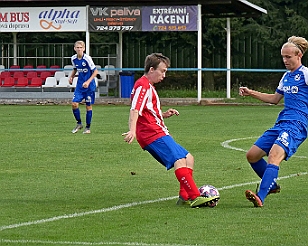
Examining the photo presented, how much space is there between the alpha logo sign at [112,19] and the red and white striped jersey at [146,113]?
22.9m

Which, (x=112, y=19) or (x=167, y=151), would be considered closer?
(x=167, y=151)

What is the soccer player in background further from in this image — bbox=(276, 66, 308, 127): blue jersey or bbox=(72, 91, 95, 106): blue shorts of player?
bbox=(72, 91, 95, 106): blue shorts of player

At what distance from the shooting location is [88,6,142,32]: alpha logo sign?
32.0 meters

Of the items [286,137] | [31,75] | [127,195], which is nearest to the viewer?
[286,137]

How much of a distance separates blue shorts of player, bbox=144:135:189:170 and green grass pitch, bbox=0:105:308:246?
0.46 metres

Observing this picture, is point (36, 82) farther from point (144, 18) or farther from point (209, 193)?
point (209, 193)

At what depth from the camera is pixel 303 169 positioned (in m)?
12.4

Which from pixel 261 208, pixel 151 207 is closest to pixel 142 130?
pixel 151 207

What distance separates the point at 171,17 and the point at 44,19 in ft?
14.8

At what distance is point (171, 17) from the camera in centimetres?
3167

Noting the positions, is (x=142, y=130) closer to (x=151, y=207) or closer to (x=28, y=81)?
(x=151, y=207)

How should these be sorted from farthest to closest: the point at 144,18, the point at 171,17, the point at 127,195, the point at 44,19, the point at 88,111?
the point at 44,19 < the point at 144,18 < the point at 171,17 < the point at 88,111 < the point at 127,195

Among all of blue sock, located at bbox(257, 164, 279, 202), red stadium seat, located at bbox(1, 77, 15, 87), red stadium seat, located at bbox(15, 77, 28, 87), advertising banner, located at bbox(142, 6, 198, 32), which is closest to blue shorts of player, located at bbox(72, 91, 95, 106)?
blue sock, located at bbox(257, 164, 279, 202)

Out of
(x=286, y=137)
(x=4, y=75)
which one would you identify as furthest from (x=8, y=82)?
(x=286, y=137)
